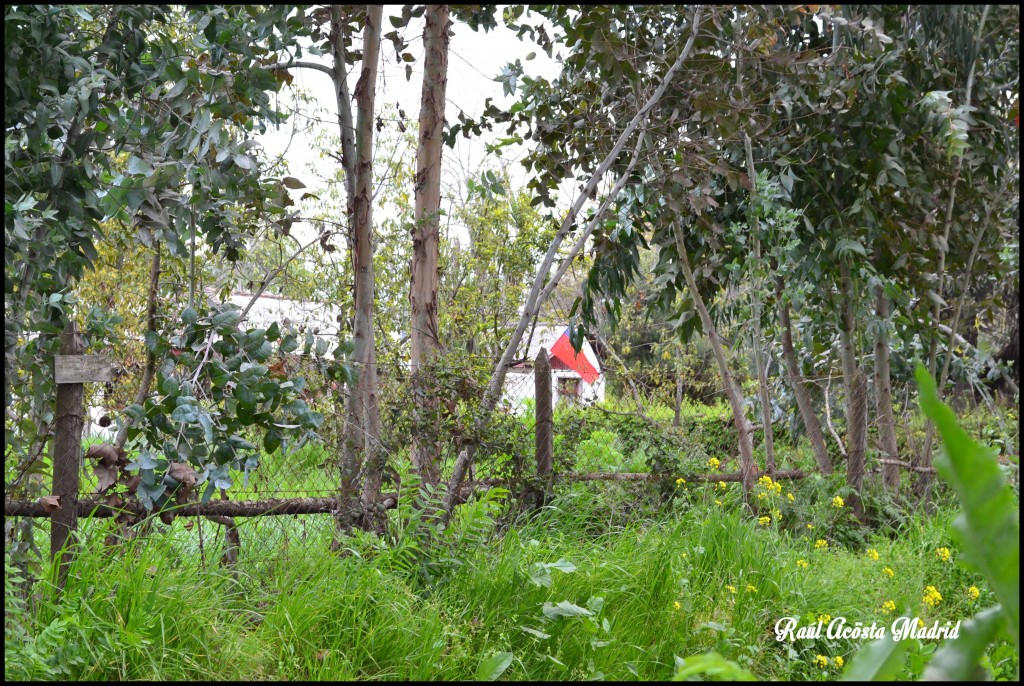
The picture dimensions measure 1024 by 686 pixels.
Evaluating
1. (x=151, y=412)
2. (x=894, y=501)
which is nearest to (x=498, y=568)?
(x=151, y=412)

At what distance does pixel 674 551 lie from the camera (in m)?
3.47

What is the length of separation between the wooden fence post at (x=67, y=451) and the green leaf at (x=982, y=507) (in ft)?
9.62

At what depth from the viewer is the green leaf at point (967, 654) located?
1.23 metres

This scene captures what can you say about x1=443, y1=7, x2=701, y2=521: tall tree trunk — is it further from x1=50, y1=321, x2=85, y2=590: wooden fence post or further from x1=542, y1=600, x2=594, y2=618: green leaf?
x1=50, y1=321, x2=85, y2=590: wooden fence post

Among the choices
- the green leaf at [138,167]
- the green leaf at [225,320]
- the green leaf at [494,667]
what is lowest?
the green leaf at [494,667]

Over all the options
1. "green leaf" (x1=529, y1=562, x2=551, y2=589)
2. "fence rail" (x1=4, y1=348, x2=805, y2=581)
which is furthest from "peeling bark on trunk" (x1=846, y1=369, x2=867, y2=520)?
"green leaf" (x1=529, y1=562, x2=551, y2=589)

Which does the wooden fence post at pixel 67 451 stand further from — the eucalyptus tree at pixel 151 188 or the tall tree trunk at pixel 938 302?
the tall tree trunk at pixel 938 302

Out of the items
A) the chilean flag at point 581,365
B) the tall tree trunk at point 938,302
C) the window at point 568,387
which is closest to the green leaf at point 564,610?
the window at point 568,387

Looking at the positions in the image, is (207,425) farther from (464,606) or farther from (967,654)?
(967,654)

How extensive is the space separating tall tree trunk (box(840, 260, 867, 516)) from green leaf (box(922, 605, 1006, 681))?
12.6 ft

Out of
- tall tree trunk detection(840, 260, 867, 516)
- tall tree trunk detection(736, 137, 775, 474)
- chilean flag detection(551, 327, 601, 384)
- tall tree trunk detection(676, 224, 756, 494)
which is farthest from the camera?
chilean flag detection(551, 327, 601, 384)

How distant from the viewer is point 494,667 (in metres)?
2.51

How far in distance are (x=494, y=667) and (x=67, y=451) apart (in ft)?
6.30

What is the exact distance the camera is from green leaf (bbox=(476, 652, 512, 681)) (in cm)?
249
